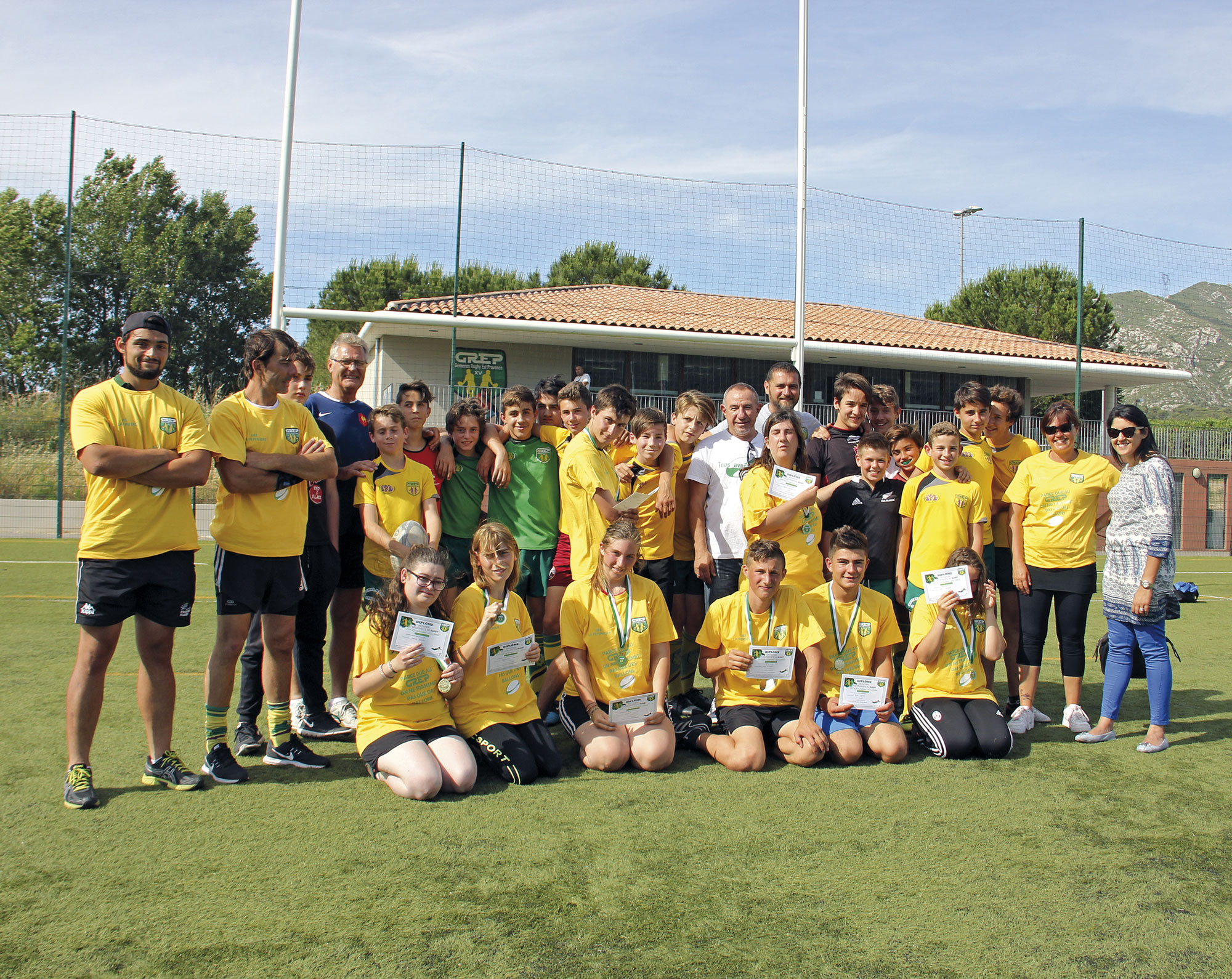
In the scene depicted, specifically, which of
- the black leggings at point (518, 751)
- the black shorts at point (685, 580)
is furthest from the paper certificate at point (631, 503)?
the black leggings at point (518, 751)

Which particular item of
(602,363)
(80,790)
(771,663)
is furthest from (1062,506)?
(602,363)

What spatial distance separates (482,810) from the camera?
139 inches

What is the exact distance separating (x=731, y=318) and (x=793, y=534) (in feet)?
54.7

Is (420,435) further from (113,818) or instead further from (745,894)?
(745,894)

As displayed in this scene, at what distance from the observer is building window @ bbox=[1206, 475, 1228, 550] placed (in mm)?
19328

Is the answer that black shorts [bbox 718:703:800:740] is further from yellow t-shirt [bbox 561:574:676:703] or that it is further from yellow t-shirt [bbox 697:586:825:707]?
yellow t-shirt [bbox 561:574:676:703]

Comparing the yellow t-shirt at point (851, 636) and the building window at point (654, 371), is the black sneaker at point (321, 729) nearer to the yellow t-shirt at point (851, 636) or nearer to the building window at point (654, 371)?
the yellow t-shirt at point (851, 636)

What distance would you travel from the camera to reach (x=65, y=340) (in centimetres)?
1221

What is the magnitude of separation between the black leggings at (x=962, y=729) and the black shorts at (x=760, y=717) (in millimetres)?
627

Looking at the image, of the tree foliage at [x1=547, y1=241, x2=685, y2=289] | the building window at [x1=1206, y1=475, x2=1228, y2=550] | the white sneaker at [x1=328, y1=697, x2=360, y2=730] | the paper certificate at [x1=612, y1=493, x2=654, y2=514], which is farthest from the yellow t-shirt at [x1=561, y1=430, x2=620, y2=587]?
the tree foliage at [x1=547, y1=241, x2=685, y2=289]

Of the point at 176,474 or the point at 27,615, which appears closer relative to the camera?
the point at 176,474

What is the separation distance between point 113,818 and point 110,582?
874mm

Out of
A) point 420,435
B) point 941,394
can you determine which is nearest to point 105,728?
point 420,435

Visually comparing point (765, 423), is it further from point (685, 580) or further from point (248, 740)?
point (248, 740)
